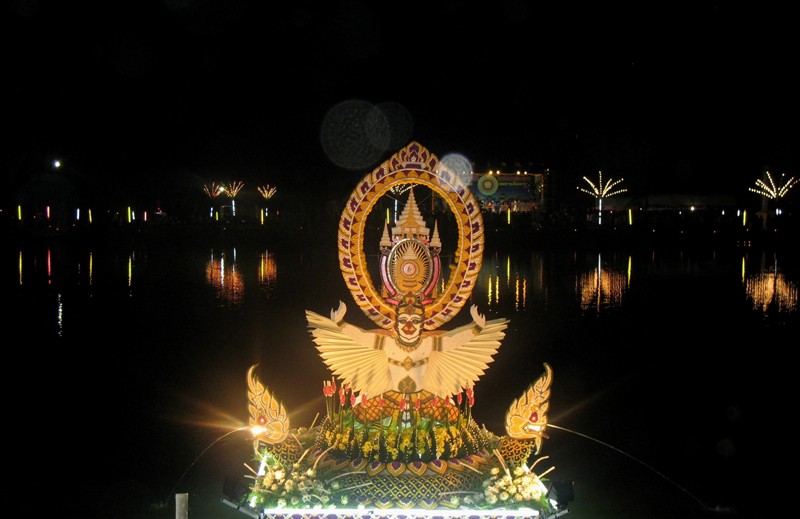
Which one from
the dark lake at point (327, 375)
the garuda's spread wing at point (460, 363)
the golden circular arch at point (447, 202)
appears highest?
the golden circular arch at point (447, 202)

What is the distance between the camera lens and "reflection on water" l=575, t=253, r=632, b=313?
16359mm

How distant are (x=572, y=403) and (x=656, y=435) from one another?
1.28 metres

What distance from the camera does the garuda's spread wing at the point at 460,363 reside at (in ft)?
17.4

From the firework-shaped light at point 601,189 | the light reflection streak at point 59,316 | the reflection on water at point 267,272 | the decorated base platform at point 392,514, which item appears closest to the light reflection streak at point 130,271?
the light reflection streak at point 59,316

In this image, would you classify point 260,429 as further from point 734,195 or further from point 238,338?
point 734,195

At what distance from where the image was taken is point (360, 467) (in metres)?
4.96

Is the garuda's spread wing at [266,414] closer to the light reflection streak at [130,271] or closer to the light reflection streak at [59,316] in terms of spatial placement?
the light reflection streak at [59,316]

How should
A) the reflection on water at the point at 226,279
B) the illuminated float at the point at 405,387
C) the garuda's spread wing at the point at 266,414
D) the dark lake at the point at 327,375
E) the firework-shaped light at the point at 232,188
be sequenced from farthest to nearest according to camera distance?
1. the firework-shaped light at the point at 232,188
2. the reflection on water at the point at 226,279
3. the dark lake at the point at 327,375
4. the garuda's spread wing at the point at 266,414
5. the illuminated float at the point at 405,387

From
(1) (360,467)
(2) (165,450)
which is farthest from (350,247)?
(2) (165,450)

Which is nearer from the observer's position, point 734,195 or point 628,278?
point 628,278

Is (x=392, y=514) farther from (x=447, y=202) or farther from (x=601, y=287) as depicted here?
(x=601, y=287)

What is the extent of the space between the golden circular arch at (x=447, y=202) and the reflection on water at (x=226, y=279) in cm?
1132

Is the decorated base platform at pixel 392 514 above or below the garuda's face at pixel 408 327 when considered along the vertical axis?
below

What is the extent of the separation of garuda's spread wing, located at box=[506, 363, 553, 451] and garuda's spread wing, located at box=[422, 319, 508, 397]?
38 cm
